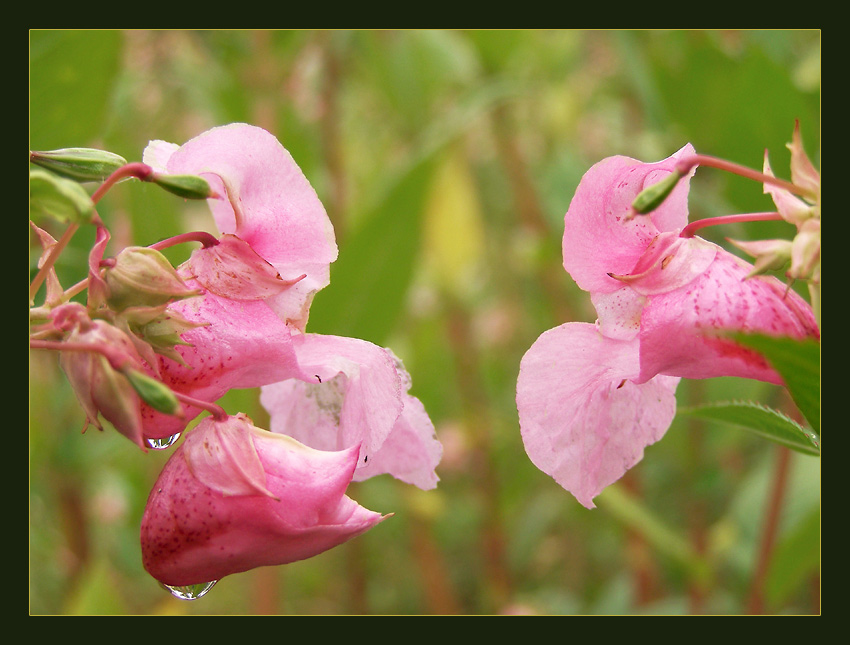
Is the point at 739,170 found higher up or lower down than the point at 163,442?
higher up

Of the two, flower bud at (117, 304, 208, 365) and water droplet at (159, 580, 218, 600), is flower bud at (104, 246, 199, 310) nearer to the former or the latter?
flower bud at (117, 304, 208, 365)

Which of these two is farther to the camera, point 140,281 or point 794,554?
point 794,554

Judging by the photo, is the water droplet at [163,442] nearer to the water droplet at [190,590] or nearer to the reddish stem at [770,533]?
the water droplet at [190,590]

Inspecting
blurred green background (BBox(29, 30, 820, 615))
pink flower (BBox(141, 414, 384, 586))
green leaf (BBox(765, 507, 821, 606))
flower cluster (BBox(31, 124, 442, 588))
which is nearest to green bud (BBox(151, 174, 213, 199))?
flower cluster (BBox(31, 124, 442, 588))

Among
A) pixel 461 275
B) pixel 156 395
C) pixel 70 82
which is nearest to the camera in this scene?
pixel 156 395

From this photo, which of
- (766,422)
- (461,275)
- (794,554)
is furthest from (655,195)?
(461,275)

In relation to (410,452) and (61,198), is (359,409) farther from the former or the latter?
(61,198)

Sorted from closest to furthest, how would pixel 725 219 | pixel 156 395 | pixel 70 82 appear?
pixel 156 395, pixel 725 219, pixel 70 82

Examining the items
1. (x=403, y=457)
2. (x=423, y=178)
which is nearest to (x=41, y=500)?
(x=423, y=178)

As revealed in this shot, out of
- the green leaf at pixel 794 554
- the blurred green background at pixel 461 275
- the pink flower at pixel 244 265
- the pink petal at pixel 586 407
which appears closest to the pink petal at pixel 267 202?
the pink flower at pixel 244 265
